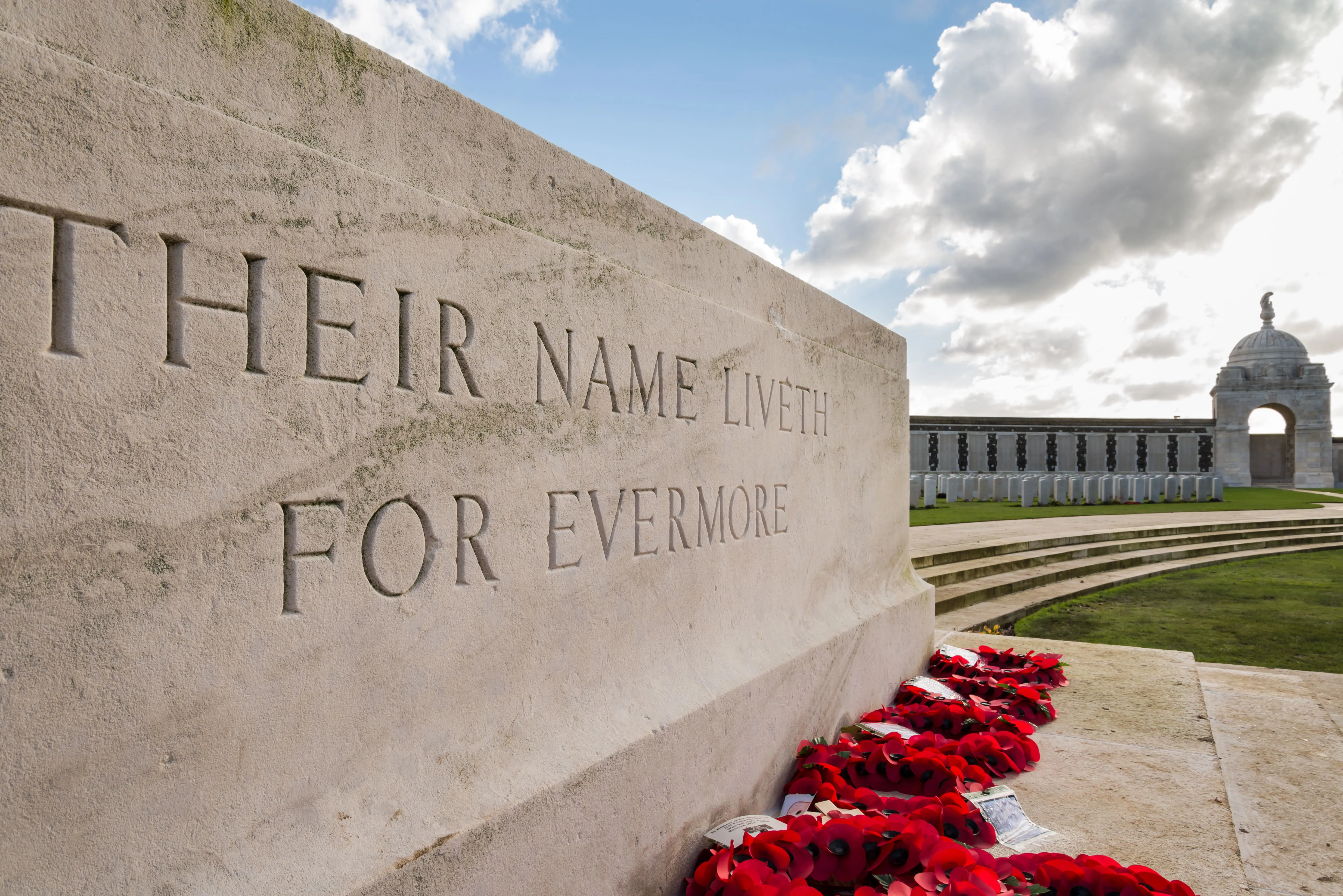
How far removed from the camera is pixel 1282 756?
2.96 meters

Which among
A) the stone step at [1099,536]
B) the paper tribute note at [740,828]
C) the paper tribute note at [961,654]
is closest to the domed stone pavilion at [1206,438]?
the stone step at [1099,536]

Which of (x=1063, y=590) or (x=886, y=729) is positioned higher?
(x=886, y=729)

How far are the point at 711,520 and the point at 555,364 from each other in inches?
32.8

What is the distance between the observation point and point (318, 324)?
1369 millimetres

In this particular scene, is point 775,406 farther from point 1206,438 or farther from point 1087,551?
point 1206,438

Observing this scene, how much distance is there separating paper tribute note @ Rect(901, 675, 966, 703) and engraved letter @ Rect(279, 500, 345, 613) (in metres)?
3.12

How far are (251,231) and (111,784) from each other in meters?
0.88

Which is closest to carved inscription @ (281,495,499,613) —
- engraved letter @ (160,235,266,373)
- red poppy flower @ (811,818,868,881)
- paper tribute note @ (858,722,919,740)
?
engraved letter @ (160,235,266,373)

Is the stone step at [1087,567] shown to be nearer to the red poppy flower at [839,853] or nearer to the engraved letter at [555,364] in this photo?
the red poppy flower at [839,853]

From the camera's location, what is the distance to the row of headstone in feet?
66.8

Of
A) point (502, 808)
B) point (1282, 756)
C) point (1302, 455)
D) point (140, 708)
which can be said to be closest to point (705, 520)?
point (502, 808)

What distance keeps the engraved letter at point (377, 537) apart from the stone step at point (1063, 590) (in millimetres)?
4959

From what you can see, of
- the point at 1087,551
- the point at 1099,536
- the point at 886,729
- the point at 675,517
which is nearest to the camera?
the point at 675,517

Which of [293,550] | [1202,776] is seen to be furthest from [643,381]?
[1202,776]
